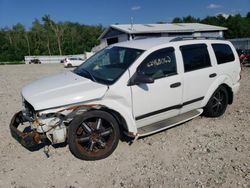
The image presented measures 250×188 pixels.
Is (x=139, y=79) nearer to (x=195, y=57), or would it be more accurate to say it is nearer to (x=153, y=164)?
(x=153, y=164)

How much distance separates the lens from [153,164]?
3.97 m

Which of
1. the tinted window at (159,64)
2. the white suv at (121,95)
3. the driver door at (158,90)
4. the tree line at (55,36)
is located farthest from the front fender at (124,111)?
the tree line at (55,36)

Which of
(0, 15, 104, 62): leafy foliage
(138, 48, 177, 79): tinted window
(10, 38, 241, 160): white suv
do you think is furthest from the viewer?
(0, 15, 104, 62): leafy foliage

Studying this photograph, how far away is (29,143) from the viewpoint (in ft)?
12.4

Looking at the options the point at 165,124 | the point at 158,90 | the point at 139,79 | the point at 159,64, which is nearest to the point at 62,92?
the point at 139,79

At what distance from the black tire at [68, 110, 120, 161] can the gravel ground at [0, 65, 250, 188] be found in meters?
0.15

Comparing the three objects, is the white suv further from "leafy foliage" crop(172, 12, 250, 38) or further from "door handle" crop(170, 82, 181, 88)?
"leafy foliage" crop(172, 12, 250, 38)

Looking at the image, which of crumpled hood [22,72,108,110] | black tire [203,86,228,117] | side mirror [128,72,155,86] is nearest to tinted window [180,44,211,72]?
black tire [203,86,228,117]

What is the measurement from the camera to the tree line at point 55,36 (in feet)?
227

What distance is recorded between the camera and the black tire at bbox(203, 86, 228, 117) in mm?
5586

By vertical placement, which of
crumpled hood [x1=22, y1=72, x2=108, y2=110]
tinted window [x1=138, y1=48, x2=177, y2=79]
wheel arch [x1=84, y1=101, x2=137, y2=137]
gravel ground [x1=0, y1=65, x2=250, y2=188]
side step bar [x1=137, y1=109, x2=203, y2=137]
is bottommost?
gravel ground [x1=0, y1=65, x2=250, y2=188]

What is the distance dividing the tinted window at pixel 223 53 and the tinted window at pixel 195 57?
1.12ft

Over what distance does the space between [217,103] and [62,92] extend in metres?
3.52

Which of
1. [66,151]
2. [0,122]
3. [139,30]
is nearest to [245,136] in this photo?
[66,151]
